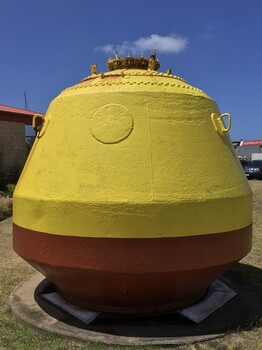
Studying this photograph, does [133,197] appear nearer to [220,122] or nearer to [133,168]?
[133,168]

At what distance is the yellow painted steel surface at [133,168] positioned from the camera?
383 centimetres

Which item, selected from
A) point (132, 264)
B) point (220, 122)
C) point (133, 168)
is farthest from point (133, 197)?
point (220, 122)

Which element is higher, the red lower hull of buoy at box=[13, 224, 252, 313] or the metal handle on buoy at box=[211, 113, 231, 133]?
the metal handle on buoy at box=[211, 113, 231, 133]

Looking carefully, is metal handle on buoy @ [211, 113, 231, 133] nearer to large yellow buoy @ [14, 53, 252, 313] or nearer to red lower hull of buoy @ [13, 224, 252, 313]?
large yellow buoy @ [14, 53, 252, 313]

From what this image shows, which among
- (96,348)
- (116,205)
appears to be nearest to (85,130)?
(116,205)

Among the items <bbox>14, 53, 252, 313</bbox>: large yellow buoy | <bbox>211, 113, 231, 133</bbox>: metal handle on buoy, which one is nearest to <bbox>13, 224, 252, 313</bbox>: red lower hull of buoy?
<bbox>14, 53, 252, 313</bbox>: large yellow buoy

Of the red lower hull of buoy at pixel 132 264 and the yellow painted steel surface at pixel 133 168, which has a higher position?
the yellow painted steel surface at pixel 133 168

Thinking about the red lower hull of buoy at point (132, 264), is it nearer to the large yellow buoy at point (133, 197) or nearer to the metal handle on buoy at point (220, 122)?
the large yellow buoy at point (133, 197)

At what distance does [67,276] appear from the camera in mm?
4184

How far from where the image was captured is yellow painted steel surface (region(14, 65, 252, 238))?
12.6 feet

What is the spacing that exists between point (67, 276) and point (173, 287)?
1.02 m

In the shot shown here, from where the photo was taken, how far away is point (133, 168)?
3.91m

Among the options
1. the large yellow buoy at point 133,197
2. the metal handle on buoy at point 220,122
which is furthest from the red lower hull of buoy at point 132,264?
the metal handle on buoy at point 220,122

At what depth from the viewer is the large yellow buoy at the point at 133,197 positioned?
3830mm
